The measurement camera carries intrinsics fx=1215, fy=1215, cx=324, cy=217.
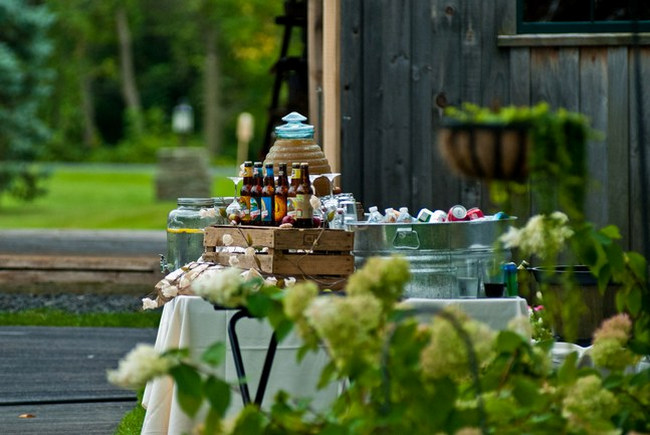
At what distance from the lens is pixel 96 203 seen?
2448 cm

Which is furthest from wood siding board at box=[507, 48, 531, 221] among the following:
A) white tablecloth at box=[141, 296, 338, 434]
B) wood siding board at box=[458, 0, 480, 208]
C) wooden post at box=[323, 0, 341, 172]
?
white tablecloth at box=[141, 296, 338, 434]

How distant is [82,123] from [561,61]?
1483 inches

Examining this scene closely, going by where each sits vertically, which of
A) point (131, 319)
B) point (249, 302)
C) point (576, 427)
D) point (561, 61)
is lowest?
point (131, 319)

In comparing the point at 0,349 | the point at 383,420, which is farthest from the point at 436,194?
the point at 383,420

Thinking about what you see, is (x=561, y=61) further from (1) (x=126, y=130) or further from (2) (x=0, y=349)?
(1) (x=126, y=130)

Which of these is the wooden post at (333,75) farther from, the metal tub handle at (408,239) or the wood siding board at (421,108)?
the metal tub handle at (408,239)

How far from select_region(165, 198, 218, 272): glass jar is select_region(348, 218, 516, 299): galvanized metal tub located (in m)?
1.01

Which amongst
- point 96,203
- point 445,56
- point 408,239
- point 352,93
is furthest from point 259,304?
point 96,203

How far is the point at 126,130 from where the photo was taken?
1714 inches

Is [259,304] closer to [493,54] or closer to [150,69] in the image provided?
[493,54]

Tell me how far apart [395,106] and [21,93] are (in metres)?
17.6

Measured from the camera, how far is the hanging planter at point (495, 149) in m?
2.54

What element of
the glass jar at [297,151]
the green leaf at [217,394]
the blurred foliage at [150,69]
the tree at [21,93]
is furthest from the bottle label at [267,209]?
the blurred foliage at [150,69]

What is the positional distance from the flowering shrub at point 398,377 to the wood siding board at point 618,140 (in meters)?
3.80
